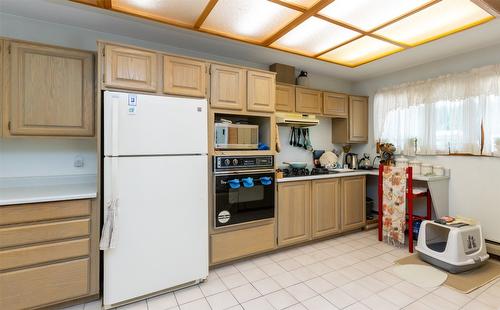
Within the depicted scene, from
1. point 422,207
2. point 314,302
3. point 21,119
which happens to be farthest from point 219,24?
point 422,207

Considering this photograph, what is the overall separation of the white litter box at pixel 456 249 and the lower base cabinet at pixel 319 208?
0.93 m

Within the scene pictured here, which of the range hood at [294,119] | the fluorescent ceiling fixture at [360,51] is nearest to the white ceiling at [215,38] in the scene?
the fluorescent ceiling fixture at [360,51]

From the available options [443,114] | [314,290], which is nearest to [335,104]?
[443,114]

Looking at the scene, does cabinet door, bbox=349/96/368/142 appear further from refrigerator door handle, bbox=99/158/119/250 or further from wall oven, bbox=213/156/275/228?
refrigerator door handle, bbox=99/158/119/250

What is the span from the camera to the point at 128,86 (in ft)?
6.64

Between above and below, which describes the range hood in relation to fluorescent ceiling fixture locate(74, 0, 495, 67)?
below

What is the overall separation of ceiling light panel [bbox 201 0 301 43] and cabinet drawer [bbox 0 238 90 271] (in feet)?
7.16

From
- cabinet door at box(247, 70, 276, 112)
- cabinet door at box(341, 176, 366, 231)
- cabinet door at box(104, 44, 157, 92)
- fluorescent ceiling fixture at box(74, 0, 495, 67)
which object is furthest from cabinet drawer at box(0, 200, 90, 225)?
cabinet door at box(341, 176, 366, 231)

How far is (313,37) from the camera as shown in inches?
103

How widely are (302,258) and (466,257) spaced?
5.18 feet

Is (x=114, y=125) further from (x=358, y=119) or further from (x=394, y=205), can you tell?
(x=358, y=119)

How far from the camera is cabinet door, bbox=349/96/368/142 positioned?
13.0ft

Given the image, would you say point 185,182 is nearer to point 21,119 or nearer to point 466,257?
point 21,119

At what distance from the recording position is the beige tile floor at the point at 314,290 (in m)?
1.93
